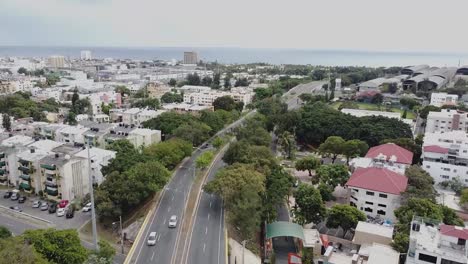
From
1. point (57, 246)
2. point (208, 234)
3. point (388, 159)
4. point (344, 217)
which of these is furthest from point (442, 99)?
point (57, 246)

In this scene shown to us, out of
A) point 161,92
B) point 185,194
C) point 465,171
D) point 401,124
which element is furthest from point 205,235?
point 161,92

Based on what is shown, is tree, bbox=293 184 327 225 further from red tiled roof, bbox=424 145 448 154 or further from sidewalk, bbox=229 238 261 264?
red tiled roof, bbox=424 145 448 154

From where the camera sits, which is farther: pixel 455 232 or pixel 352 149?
pixel 352 149

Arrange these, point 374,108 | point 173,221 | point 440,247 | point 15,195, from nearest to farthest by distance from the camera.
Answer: point 440,247
point 173,221
point 15,195
point 374,108

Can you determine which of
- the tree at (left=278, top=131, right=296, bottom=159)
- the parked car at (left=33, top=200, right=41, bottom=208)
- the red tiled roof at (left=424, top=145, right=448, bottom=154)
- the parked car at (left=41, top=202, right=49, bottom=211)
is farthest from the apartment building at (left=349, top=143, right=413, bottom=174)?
the parked car at (left=33, top=200, right=41, bottom=208)

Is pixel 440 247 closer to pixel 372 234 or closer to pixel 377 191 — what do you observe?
pixel 372 234

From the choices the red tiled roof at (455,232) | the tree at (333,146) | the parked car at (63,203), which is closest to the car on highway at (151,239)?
the parked car at (63,203)

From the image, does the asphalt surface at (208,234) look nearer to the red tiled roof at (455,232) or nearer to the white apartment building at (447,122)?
the red tiled roof at (455,232)

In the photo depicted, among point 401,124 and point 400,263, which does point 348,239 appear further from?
point 401,124
